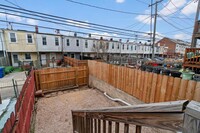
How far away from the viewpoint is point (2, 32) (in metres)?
13.0

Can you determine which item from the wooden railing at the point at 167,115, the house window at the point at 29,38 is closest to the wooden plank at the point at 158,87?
the wooden railing at the point at 167,115

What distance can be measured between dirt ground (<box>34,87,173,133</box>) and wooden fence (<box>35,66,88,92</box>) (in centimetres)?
65

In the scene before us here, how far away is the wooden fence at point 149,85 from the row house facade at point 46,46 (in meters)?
11.3

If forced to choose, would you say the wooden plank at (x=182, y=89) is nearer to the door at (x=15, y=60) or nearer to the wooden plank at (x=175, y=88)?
the wooden plank at (x=175, y=88)

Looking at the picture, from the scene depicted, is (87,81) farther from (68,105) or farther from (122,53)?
(122,53)

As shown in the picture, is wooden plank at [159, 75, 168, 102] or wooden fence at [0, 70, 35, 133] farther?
wooden plank at [159, 75, 168, 102]

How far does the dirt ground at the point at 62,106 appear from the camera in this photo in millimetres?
4113

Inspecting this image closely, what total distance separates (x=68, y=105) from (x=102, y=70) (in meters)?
2.96

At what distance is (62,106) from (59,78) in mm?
2521

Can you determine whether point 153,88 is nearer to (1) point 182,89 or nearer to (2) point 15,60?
(1) point 182,89

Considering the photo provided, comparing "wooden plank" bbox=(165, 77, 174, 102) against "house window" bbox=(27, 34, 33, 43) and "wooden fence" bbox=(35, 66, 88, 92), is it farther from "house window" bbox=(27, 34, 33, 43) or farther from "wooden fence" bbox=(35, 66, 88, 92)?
"house window" bbox=(27, 34, 33, 43)

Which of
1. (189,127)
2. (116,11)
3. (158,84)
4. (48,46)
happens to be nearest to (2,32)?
(48,46)

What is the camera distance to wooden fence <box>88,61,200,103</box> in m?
3.32

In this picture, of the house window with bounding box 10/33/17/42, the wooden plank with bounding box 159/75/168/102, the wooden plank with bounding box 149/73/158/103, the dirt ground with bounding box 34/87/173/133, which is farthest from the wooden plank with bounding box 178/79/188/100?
the house window with bounding box 10/33/17/42
